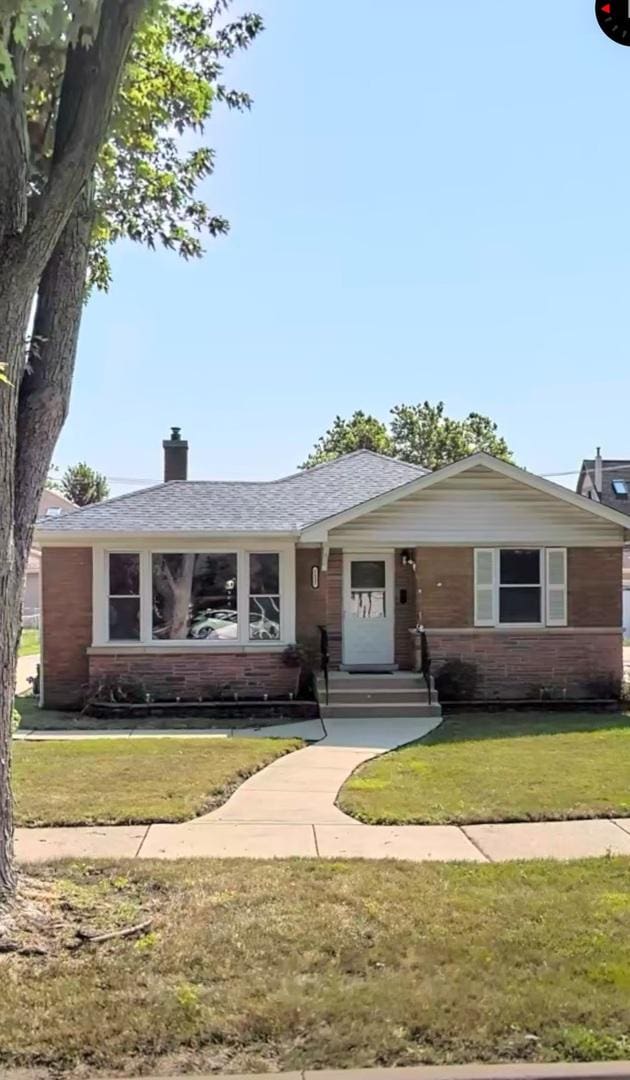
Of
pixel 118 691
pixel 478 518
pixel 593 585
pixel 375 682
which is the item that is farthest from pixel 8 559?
pixel 593 585

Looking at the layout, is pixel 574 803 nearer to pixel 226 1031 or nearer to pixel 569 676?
pixel 226 1031

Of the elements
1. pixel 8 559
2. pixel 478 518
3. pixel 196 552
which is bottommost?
pixel 8 559

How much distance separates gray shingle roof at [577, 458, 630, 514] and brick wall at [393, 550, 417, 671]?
26659 millimetres

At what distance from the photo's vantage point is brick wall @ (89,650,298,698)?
14.6 meters

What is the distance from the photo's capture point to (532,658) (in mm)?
15016

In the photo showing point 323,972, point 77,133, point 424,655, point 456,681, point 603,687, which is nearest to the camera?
point 323,972

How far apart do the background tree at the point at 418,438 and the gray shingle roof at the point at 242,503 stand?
101 feet

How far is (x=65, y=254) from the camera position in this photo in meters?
5.39

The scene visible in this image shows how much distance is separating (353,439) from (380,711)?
37776mm

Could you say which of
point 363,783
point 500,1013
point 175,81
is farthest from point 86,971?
point 175,81

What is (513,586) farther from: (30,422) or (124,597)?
(30,422)

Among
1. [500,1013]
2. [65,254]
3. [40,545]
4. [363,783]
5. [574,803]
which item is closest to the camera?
[500,1013]

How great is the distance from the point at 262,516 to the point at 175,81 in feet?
29.9

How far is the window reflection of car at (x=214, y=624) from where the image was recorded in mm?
14977
